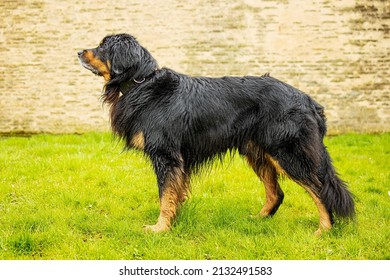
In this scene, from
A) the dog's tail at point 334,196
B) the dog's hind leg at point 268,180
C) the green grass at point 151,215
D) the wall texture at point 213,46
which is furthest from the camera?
the wall texture at point 213,46

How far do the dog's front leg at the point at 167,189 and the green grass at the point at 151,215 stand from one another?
0.13 meters

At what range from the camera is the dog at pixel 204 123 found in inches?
170

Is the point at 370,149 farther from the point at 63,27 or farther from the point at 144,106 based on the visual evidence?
the point at 63,27

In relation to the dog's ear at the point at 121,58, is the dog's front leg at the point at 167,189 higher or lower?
lower

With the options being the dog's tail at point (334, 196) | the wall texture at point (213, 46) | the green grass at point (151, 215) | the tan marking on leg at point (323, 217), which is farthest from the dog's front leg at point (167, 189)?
the wall texture at point (213, 46)

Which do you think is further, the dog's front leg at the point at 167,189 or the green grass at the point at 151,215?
the dog's front leg at the point at 167,189

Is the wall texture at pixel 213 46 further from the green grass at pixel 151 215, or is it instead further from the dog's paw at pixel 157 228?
the dog's paw at pixel 157 228

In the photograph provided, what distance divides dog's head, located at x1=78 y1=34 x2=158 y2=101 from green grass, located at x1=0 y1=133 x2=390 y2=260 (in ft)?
2.74

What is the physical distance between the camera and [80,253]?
393 centimetres

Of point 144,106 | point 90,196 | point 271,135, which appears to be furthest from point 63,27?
point 271,135

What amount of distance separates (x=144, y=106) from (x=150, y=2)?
22.7ft

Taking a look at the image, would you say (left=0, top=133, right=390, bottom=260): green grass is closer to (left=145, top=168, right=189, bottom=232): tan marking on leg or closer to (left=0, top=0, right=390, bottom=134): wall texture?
(left=145, top=168, right=189, bottom=232): tan marking on leg

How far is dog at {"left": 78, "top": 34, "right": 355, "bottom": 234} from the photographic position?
4.33 m

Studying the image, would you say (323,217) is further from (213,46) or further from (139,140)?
(213,46)
